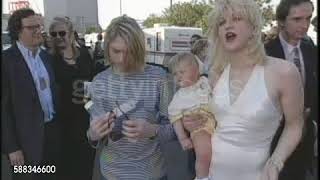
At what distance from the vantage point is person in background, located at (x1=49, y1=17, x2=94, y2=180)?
415 centimetres

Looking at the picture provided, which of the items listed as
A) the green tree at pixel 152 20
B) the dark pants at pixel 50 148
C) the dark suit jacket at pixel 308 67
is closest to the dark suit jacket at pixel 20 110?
the dark pants at pixel 50 148

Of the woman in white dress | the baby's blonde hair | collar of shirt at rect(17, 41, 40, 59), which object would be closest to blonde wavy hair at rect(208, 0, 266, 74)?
the woman in white dress

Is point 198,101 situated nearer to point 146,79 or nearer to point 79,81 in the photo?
point 146,79

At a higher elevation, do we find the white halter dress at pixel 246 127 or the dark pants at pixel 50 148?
the white halter dress at pixel 246 127

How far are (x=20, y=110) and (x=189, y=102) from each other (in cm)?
141

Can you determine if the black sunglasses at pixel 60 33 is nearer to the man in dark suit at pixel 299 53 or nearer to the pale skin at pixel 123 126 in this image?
A: the man in dark suit at pixel 299 53

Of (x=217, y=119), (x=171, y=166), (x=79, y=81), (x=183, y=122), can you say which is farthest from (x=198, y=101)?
(x=171, y=166)

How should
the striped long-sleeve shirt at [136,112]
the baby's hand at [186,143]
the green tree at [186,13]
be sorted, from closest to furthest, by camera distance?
the striped long-sleeve shirt at [136,112] → the baby's hand at [186,143] → the green tree at [186,13]

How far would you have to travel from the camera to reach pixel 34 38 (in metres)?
3.87

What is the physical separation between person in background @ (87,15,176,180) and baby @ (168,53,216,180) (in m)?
0.17

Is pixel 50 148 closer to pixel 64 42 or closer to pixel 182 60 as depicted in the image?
pixel 64 42

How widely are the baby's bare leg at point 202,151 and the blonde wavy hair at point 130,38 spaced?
0.46 m

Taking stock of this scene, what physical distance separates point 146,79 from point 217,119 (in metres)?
0.54

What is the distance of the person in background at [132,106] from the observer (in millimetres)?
2369
